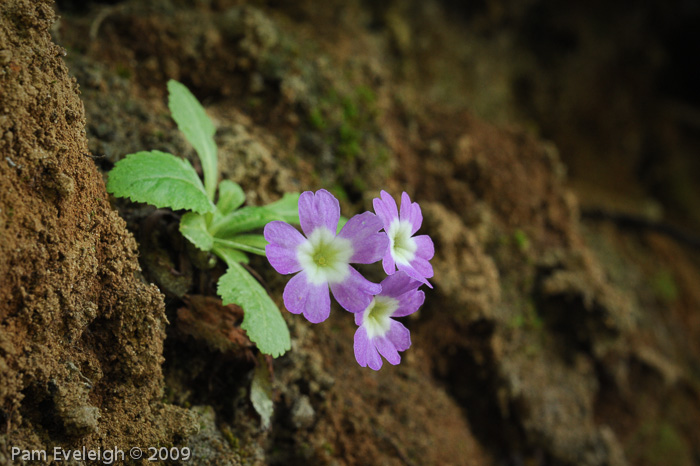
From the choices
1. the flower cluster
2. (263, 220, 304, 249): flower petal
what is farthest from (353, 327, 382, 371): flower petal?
(263, 220, 304, 249): flower petal

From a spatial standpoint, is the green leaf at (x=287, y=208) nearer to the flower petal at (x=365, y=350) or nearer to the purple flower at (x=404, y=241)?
the purple flower at (x=404, y=241)

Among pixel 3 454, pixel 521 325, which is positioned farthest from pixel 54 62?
pixel 521 325

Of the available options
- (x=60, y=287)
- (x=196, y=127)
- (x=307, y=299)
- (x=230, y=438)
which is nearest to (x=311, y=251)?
(x=307, y=299)

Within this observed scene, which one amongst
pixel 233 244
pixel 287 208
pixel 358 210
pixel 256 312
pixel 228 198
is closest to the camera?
pixel 256 312

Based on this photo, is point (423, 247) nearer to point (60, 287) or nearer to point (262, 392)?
point (262, 392)

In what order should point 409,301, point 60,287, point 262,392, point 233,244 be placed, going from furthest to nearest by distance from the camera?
point 262,392, point 233,244, point 409,301, point 60,287

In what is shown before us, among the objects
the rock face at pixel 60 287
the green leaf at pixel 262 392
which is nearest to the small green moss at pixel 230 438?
the green leaf at pixel 262 392

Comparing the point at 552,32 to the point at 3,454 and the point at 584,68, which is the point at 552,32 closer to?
the point at 584,68

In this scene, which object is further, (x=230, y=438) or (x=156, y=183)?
(x=230, y=438)
